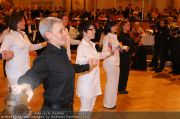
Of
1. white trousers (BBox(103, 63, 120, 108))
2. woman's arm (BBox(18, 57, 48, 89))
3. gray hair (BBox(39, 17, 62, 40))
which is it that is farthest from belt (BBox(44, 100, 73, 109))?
white trousers (BBox(103, 63, 120, 108))

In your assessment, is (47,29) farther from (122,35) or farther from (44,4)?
(44,4)

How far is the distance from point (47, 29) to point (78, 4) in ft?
59.5

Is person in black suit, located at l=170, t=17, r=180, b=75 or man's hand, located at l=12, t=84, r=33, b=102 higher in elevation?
man's hand, located at l=12, t=84, r=33, b=102

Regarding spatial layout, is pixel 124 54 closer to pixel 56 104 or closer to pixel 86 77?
pixel 86 77

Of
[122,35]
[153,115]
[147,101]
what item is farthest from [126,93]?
[153,115]

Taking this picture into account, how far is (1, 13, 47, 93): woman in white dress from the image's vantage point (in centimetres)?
384

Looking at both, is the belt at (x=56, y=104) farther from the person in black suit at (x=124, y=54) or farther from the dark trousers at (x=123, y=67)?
the dark trousers at (x=123, y=67)

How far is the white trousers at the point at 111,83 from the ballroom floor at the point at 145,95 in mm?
123

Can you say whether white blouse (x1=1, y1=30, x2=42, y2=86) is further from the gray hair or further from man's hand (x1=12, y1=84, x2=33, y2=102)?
man's hand (x1=12, y1=84, x2=33, y2=102)

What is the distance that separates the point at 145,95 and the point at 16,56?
2934 mm

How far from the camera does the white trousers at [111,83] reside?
494 cm

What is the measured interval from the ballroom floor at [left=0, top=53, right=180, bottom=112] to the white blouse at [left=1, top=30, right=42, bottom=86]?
3.45 ft

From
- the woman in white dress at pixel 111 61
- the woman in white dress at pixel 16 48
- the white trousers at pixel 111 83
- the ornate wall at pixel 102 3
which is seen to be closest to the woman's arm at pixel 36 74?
the woman in white dress at pixel 16 48

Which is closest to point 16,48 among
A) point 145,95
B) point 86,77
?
point 86,77
